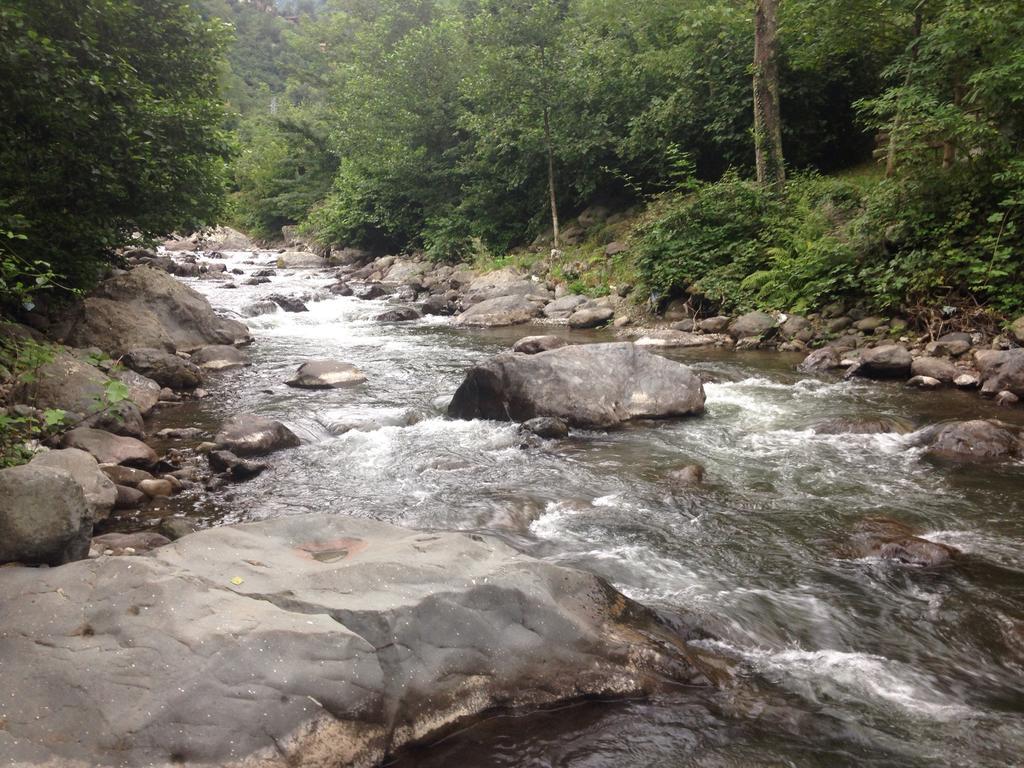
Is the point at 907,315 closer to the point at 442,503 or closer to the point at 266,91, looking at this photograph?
the point at 442,503

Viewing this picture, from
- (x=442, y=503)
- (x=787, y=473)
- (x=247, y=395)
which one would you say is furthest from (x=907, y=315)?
(x=247, y=395)

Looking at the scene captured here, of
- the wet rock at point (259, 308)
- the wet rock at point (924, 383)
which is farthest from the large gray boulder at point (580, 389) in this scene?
the wet rock at point (259, 308)

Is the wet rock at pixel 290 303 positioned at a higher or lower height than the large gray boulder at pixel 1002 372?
higher

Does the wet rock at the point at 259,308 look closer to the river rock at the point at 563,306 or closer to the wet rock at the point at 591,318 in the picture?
the river rock at the point at 563,306

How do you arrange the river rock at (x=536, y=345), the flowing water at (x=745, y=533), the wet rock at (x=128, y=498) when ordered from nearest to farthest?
the flowing water at (x=745, y=533)
the wet rock at (x=128, y=498)
the river rock at (x=536, y=345)

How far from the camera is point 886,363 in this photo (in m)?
10.5

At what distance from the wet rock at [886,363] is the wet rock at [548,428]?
5.23 m

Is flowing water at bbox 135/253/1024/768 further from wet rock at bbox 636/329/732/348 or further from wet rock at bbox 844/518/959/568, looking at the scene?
wet rock at bbox 636/329/732/348

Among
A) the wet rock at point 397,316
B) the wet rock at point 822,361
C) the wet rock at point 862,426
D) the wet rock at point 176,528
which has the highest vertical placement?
the wet rock at point 397,316

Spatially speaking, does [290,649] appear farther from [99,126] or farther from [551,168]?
[551,168]

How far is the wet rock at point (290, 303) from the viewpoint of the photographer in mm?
19547

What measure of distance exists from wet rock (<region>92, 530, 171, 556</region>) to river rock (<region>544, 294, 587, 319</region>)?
13492mm

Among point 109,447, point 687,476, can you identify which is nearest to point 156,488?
point 109,447

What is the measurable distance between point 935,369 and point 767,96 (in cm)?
935
